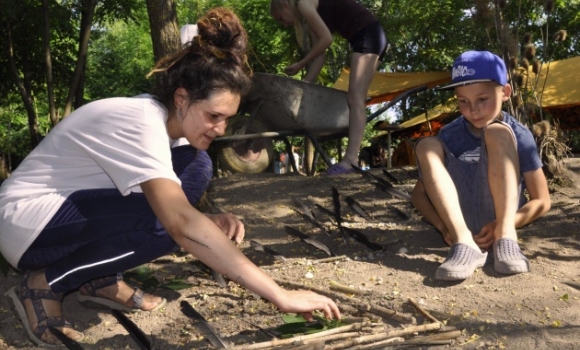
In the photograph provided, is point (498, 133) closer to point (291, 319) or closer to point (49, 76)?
point (291, 319)

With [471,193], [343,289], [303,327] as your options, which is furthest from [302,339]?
[471,193]

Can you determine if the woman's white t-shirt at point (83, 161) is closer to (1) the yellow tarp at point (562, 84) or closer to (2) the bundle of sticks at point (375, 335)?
(2) the bundle of sticks at point (375, 335)

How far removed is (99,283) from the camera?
9.52 feet

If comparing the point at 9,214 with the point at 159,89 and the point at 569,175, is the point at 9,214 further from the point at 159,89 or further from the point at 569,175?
the point at 569,175

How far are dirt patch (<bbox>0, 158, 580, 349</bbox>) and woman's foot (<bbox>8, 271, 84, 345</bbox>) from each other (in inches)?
3.4

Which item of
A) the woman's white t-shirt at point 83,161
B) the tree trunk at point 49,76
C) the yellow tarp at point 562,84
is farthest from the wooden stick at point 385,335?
the yellow tarp at point 562,84

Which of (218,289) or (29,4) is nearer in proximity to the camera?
(218,289)

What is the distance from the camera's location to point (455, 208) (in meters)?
3.12

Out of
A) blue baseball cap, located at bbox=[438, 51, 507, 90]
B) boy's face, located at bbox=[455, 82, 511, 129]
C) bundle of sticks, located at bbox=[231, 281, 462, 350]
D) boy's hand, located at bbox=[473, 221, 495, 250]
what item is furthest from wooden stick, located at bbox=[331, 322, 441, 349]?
blue baseball cap, located at bbox=[438, 51, 507, 90]

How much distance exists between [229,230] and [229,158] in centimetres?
380

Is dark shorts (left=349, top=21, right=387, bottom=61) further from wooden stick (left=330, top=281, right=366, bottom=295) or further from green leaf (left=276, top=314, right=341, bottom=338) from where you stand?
green leaf (left=276, top=314, right=341, bottom=338)

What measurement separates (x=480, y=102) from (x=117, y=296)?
1.85 m

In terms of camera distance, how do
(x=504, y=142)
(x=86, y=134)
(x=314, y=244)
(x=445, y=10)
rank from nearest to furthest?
(x=86, y=134), (x=504, y=142), (x=314, y=244), (x=445, y=10)

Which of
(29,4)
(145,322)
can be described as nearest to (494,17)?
(145,322)
